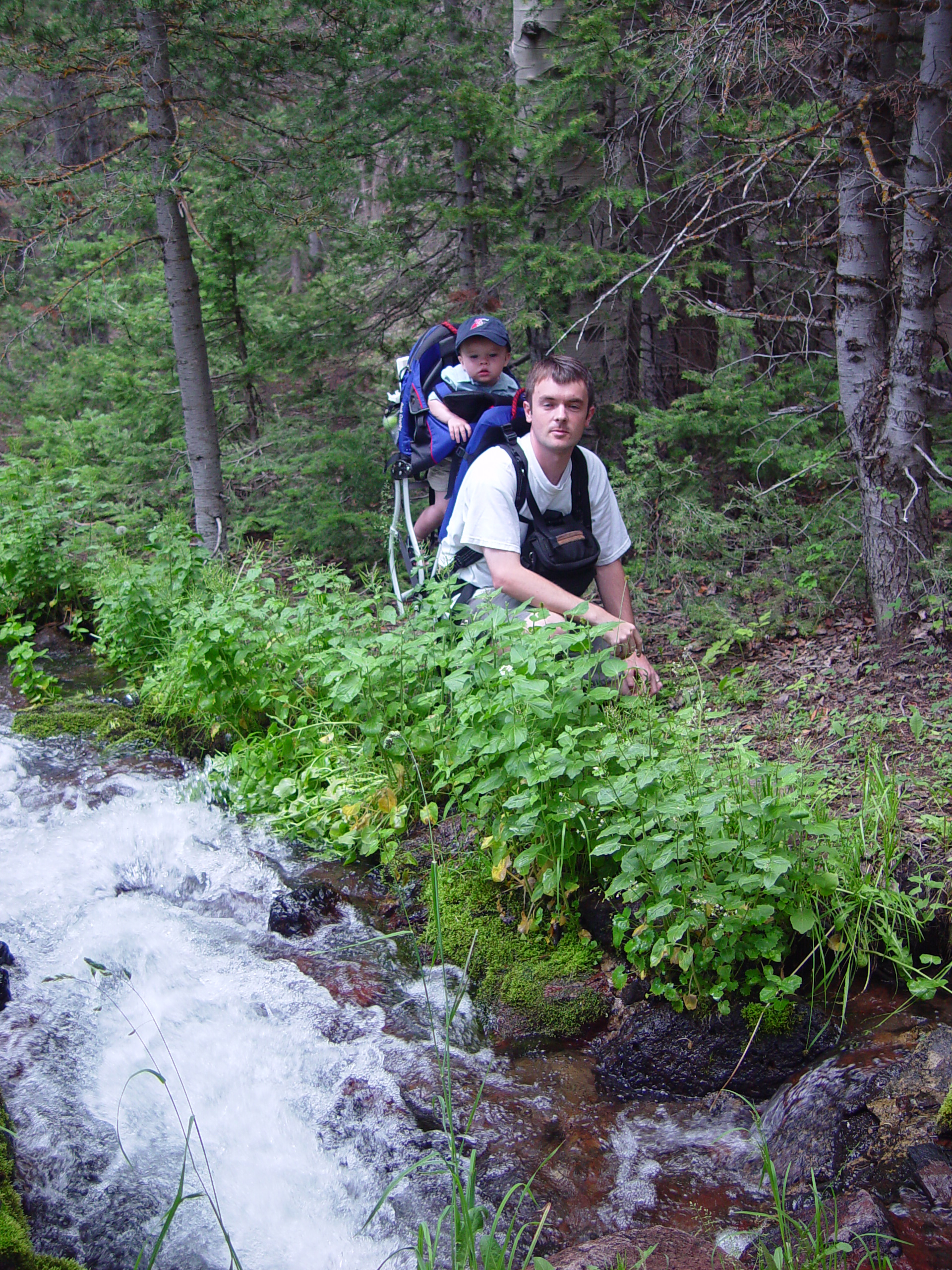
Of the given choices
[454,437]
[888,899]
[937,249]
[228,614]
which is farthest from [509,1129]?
[937,249]

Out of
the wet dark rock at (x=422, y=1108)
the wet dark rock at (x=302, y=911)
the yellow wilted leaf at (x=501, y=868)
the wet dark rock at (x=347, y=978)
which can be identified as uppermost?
the yellow wilted leaf at (x=501, y=868)

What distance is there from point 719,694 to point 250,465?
538 cm

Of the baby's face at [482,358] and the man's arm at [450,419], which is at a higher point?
the baby's face at [482,358]

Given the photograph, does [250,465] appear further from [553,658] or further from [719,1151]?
[719,1151]

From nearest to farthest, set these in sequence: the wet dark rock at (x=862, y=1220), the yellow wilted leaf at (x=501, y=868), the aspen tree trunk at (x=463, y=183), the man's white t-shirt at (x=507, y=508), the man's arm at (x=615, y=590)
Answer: the wet dark rock at (x=862, y=1220) → the yellow wilted leaf at (x=501, y=868) → the man's white t-shirt at (x=507, y=508) → the man's arm at (x=615, y=590) → the aspen tree trunk at (x=463, y=183)

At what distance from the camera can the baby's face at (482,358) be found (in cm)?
575

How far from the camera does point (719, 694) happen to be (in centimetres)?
502

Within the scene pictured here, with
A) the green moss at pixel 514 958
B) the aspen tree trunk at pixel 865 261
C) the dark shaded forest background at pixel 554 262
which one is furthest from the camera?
the dark shaded forest background at pixel 554 262

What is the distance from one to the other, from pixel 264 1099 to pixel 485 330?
14.2 feet

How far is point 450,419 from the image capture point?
5.93 m

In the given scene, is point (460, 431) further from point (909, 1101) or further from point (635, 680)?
point (909, 1101)

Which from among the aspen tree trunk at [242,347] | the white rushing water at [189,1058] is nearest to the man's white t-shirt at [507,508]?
the white rushing water at [189,1058]

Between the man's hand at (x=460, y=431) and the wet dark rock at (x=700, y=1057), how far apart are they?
145 inches

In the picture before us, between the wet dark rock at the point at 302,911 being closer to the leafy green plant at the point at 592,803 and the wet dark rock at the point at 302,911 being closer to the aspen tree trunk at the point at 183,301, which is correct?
the leafy green plant at the point at 592,803
